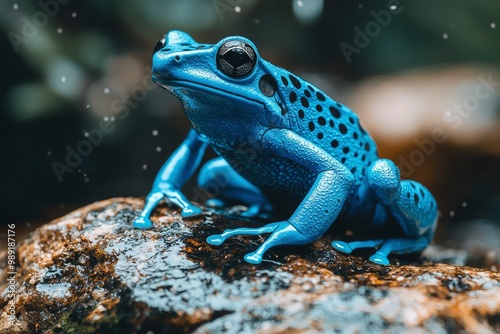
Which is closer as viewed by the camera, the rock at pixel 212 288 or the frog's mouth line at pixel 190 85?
the rock at pixel 212 288

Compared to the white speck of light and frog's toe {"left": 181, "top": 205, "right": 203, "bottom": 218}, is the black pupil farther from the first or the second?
the white speck of light

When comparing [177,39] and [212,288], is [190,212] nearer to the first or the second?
[212,288]

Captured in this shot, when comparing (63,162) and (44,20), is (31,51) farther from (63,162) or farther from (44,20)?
(63,162)

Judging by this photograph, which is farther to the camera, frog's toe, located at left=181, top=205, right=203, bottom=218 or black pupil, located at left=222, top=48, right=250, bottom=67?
frog's toe, located at left=181, top=205, right=203, bottom=218

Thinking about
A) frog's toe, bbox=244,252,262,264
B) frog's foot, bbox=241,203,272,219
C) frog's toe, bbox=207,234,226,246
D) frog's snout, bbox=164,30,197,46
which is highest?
frog's snout, bbox=164,30,197,46

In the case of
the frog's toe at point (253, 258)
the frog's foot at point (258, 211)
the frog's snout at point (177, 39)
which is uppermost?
the frog's snout at point (177, 39)

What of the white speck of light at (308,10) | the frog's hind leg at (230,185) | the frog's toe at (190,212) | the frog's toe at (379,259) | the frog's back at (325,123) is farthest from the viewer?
the white speck of light at (308,10)

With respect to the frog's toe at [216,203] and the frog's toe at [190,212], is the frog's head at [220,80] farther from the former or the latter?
the frog's toe at [216,203]

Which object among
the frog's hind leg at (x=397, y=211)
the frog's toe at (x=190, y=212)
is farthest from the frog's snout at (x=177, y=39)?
the frog's hind leg at (x=397, y=211)

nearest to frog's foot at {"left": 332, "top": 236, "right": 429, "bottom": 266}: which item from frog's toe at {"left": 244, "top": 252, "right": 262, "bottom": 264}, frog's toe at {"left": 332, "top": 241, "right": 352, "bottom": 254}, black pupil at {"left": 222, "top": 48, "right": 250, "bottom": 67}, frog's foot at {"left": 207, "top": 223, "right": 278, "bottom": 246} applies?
frog's toe at {"left": 332, "top": 241, "right": 352, "bottom": 254}
